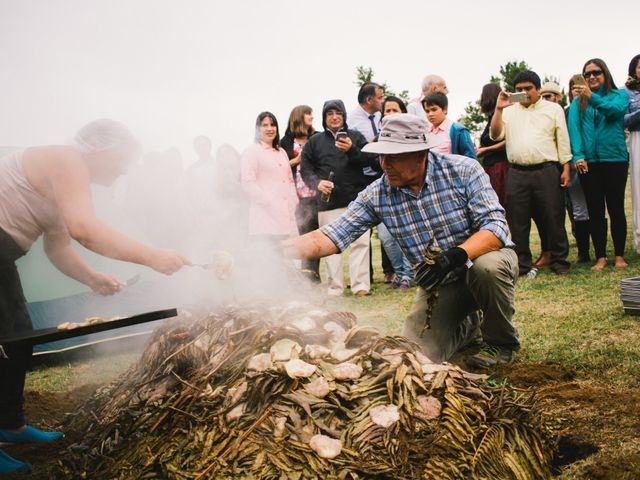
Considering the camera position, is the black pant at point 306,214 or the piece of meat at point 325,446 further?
the black pant at point 306,214

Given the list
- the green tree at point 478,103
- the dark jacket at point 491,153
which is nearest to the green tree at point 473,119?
the green tree at point 478,103

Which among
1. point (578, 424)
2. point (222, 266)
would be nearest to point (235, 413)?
point (222, 266)

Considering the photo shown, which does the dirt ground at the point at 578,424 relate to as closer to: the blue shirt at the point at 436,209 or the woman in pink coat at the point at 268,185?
the blue shirt at the point at 436,209

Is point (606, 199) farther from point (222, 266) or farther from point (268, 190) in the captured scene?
point (222, 266)

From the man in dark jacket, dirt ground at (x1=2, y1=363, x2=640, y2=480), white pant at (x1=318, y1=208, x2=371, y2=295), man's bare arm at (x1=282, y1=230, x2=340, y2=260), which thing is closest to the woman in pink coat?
the man in dark jacket

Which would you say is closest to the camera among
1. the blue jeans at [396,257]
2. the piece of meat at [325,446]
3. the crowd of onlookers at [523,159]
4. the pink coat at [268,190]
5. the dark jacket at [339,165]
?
the piece of meat at [325,446]

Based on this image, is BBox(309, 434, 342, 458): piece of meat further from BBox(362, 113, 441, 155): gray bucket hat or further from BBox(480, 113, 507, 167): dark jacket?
BBox(480, 113, 507, 167): dark jacket

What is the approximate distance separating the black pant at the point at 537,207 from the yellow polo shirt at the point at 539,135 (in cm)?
14

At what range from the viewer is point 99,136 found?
308 cm

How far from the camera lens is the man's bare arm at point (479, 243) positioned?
341cm

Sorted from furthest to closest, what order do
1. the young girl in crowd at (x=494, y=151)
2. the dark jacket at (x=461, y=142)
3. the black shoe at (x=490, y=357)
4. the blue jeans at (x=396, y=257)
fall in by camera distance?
the young girl in crowd at (x=494, y=151) → the blue jeans at (x=396, y=257) → the dark jacket at (x=461, y=142) → the black shoe at (x=490, y=357)

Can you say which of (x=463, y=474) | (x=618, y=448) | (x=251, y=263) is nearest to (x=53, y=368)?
(x=251, y=263)

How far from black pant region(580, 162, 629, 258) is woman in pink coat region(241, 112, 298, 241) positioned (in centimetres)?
357

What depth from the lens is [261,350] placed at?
2.74 meters
